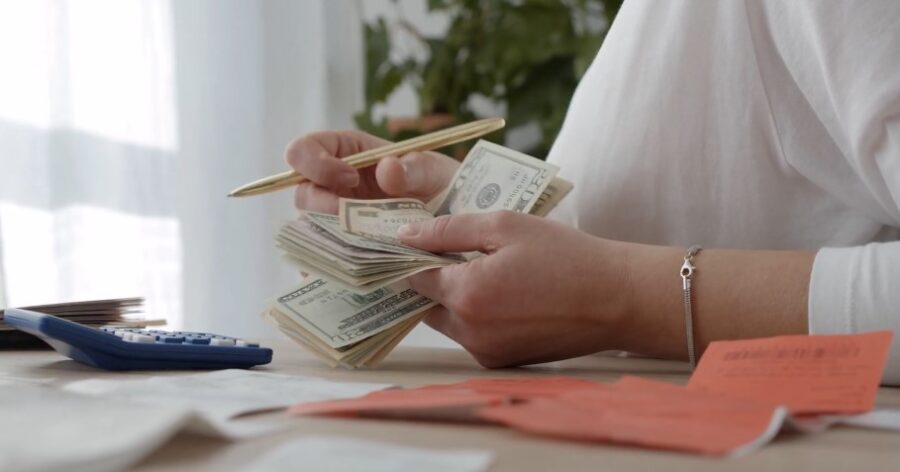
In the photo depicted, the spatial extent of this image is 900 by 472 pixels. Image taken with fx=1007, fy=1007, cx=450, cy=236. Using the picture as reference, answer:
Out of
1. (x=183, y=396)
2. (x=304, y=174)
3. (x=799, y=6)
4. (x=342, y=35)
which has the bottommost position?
(x=183, y=396)

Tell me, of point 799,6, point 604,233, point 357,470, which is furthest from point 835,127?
point 357,470

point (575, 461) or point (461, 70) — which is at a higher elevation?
point (461, 70)

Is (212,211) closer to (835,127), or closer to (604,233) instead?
(604,233)

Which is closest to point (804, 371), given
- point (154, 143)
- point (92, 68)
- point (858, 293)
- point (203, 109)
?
point (858, 293)

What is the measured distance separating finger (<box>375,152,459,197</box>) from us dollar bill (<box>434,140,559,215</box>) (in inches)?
3.4

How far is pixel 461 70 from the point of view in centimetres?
288

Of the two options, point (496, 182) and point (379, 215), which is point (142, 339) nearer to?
point (379, 215)

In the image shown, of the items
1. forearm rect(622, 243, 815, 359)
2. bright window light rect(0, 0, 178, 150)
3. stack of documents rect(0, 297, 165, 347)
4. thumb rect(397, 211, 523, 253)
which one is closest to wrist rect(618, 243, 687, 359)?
forearm rect(622, 243, 815, 359)

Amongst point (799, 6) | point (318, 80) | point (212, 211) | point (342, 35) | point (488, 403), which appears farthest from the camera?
point (342, 35)

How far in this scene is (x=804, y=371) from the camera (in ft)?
1.78

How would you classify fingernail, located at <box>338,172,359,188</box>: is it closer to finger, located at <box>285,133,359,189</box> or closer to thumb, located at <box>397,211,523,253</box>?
finger, located at <box>285,133,359,189</box>

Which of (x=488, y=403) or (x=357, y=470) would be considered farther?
(x=488, y=403)

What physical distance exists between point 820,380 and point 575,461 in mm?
197

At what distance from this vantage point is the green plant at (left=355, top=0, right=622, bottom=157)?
8.95ft
